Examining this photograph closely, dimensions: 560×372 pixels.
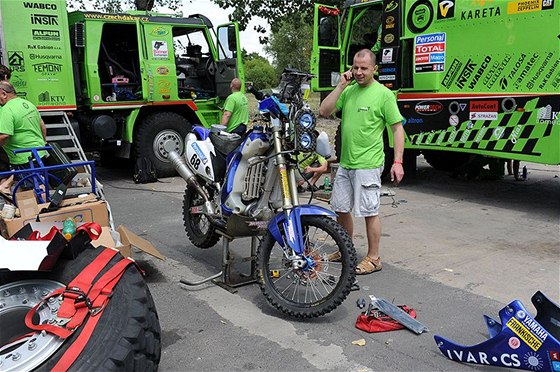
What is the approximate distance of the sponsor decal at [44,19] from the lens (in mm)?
7747

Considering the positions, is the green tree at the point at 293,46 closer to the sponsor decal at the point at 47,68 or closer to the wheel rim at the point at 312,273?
the sponsor decal at the point at 47,68

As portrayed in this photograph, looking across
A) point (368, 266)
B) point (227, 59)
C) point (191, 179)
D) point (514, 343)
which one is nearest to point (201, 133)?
point (191, 179)

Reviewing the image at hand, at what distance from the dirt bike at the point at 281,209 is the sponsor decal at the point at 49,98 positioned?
15.7 ft

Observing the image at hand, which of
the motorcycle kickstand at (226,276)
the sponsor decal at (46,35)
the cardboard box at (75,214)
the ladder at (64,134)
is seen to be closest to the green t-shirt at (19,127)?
the cardboard box at (75,214)

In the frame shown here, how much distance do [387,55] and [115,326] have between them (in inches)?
256

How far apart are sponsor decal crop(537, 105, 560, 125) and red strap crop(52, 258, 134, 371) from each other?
5.47 meters

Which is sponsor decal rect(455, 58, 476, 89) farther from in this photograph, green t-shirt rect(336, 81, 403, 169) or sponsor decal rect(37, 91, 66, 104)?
sponsor decal rect(37, 91, 66, 104)

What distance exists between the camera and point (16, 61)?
768 cm

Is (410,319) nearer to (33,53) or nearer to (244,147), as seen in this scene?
(244,147)

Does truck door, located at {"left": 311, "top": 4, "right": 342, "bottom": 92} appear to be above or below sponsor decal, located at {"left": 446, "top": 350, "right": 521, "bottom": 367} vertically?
above

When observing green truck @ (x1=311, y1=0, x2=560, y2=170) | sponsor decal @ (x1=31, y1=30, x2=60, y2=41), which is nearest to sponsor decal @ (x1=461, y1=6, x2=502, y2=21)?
green truck @ (x1=311, y1=0, x2=560, y2=170)

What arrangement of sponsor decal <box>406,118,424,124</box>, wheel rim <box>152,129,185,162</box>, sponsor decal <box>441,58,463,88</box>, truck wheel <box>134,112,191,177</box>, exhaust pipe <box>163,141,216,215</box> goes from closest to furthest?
exhaust pipe <box>163,141,216,215</box> → sponsor decal <box>441,58,463,88</box> → sponsor decal <box>406,118,424,124</box> → truck wheel <box>134,112,191,177</box> → wheel rim <box>152,129,185,162</box>

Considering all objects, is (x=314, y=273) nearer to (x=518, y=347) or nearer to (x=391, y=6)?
(x=518, y=347)

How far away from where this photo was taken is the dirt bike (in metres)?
3.57
